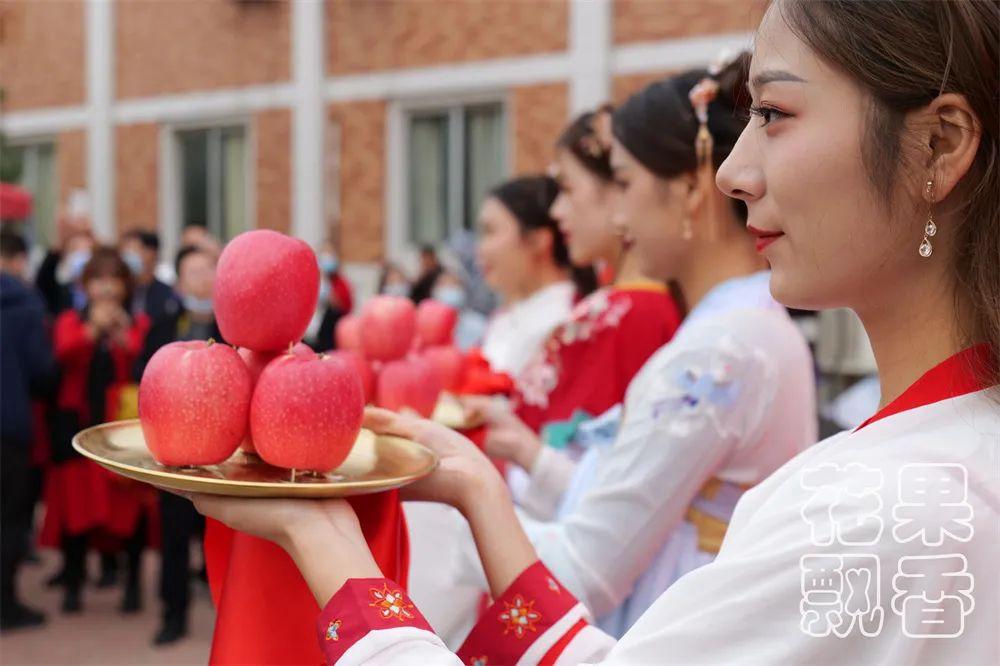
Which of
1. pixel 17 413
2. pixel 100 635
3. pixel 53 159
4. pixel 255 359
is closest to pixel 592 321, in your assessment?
pixel 255 359

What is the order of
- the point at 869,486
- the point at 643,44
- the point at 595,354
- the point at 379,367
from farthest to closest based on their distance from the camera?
1. the point at 643,44
2. the point at 595,354
3. the point at 379,367
4. the point at 869,486

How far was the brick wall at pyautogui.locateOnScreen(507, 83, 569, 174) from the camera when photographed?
27.9 ft

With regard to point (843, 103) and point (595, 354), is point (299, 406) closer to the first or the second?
point (843, 103)

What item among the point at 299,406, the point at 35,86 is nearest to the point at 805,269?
the point at 299,406

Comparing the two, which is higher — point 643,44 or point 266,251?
point 643,44

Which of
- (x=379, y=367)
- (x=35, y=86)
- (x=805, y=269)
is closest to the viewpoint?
(x=805, y=269)

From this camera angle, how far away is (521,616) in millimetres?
1253

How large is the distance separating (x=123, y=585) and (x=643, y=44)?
217 inches

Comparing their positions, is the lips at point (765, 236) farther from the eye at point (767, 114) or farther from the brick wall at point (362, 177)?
the brick wall at point (362, 177)

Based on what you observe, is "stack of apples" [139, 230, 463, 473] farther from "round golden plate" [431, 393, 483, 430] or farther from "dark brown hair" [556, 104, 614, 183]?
"dark brown hair" [556, 104, 614, 183]

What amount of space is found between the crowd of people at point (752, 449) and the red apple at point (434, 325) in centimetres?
14

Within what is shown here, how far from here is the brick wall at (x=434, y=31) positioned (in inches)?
337

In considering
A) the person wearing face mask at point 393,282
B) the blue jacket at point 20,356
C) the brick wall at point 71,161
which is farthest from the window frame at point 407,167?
the blue jacket at point 20,356

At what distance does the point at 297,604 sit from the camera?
1.12 meters
